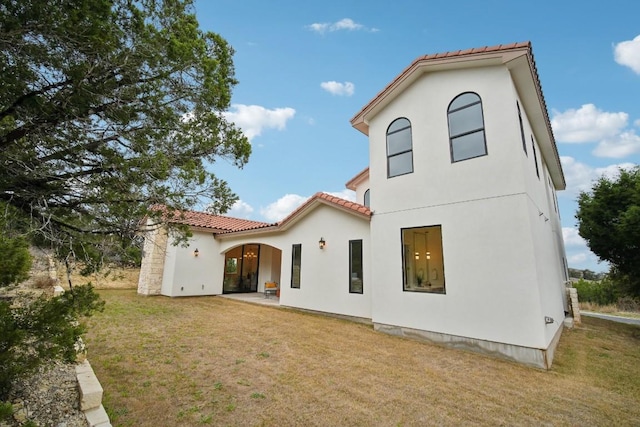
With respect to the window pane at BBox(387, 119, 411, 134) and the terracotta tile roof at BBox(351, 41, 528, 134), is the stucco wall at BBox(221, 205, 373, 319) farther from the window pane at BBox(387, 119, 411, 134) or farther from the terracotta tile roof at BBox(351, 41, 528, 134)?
the terracotta tile roof at BBox(351, 41, 528, 134)

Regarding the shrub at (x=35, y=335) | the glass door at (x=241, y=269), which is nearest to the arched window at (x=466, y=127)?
the shrub at (x=35, y=335)

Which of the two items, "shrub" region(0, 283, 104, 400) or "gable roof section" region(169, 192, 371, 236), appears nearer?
"shrub" region(0, 283, 104, 400)

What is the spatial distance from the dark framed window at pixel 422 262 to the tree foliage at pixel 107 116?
5.60 meters

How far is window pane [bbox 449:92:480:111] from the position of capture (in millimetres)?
7359

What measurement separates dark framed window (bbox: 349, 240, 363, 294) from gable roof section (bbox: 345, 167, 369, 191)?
613 centimetres

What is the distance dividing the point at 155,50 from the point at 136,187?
1.65 metres

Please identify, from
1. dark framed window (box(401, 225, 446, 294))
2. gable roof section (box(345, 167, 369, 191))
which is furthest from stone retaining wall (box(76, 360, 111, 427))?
gable roof section (box(345, 167, 369, 191))

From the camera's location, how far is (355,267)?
9.60m

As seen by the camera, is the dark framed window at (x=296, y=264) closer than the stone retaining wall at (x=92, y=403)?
No

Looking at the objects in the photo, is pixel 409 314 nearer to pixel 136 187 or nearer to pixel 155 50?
pixel 136 187

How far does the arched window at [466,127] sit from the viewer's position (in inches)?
280

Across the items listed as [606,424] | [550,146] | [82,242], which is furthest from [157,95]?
[550,146]

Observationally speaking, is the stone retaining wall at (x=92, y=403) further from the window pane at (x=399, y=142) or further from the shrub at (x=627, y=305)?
the shrub at (x=627, y=305)

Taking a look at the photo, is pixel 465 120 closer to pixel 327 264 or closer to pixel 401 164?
pixel 401 164
